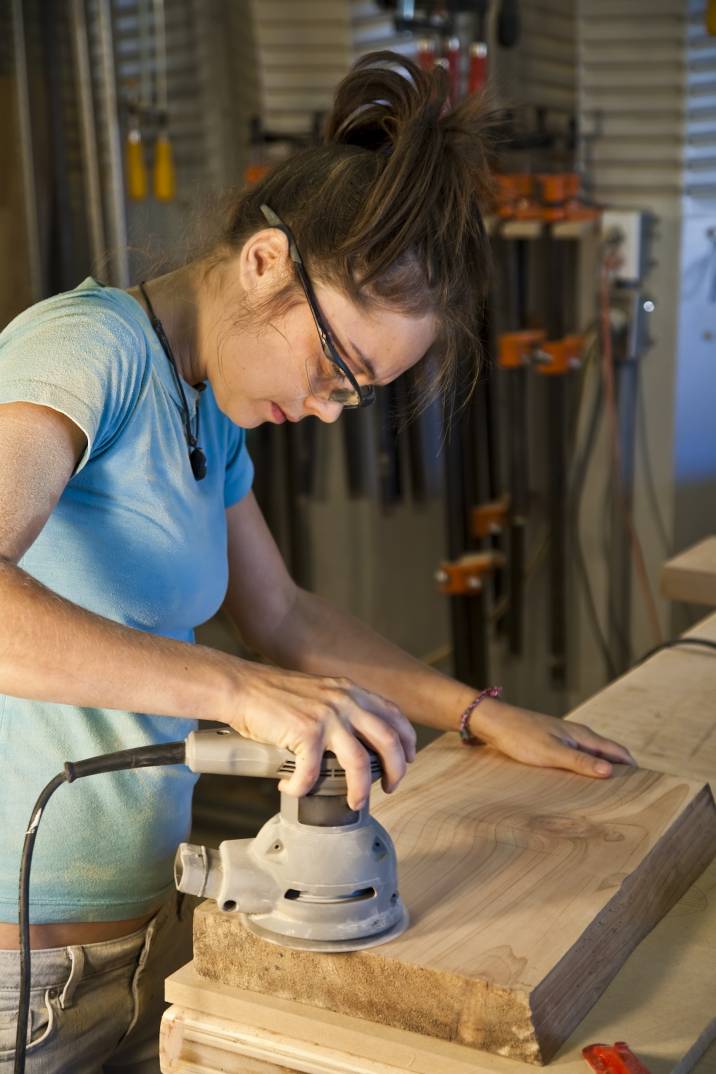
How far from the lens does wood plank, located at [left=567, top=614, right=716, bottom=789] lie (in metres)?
1.70

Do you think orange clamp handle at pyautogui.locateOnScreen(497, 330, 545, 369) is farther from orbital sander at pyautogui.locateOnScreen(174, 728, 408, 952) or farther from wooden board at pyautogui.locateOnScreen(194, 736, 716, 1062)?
orbital sander at pyautogui.locateOnScreen(174, 728, 408, 952)

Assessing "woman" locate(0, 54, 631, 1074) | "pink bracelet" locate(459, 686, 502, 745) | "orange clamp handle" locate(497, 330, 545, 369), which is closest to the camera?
"woman" locate(0, 54, 631, 1074)

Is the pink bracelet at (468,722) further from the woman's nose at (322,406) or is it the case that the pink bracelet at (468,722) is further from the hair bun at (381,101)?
the hair bun at (381,101)

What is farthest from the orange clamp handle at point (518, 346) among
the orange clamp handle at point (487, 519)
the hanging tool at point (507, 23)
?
the hanging tool at point (507, 23)

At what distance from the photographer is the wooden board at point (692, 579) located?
2453 mm

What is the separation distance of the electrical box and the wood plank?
1.76 meters

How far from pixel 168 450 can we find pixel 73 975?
587 millimetres

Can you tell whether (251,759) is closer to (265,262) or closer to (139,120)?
(265,262)

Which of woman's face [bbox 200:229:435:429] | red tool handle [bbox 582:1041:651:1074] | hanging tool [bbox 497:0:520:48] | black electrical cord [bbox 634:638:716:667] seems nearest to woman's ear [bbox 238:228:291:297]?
woman's face [bbox 200:229:435:429]

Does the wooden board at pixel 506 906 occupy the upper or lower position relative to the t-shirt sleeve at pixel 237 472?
lower

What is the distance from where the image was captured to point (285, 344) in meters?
1.36

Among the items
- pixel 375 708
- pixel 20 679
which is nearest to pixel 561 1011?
pixel 375 708

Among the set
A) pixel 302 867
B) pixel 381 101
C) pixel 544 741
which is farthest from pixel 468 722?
pixel 381 101

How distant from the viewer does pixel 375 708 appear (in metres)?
1.11
